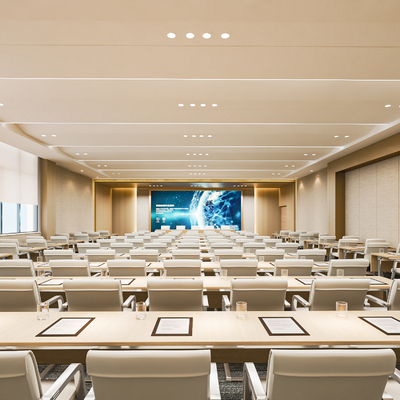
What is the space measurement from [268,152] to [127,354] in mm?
11935

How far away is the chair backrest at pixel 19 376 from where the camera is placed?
56.4 inches

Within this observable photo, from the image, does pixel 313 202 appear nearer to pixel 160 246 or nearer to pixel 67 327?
pixel 160 246

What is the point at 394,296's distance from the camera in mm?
3223

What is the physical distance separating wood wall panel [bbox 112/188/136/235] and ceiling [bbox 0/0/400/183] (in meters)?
13.0

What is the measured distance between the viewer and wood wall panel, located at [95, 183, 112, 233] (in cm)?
2125

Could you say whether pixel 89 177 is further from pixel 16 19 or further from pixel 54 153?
pixel 16 19

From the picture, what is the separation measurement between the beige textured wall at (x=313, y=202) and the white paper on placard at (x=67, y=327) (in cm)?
1506

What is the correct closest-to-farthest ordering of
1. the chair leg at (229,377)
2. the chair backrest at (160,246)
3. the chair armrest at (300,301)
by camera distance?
the chair leg at (229,377)
the chair armrest at (300,301)
the chair backrest at (160,246)

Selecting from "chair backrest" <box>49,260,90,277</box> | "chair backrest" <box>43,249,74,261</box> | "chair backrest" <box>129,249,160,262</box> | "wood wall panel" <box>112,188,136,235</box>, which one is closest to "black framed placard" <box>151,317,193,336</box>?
"chair backrest" <box>49,260,90,277</box>

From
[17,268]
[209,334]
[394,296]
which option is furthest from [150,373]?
[17,268]

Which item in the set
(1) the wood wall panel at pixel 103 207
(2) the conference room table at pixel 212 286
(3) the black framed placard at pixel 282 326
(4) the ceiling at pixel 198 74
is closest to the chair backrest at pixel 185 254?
(2) the conference room table at pixel 212 286

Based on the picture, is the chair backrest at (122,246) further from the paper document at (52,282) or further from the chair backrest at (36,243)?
the paper document at (52,282)

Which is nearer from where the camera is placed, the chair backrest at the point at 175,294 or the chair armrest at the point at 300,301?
the chair backrest at the point at 175,294

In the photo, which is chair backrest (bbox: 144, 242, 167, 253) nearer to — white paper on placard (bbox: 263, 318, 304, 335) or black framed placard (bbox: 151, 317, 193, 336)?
black framed placard (bbox: 151, 317, 193, 336)
